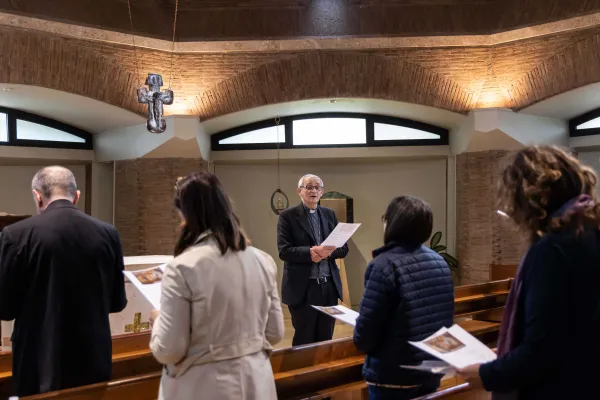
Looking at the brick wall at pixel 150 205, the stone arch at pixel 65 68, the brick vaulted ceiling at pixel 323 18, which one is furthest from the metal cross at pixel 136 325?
the brick vaulted ceiling at pixel 323 18

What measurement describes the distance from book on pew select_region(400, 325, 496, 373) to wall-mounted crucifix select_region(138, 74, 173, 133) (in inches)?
158

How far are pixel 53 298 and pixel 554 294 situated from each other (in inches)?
70.0

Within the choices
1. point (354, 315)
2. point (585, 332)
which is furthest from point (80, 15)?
point (585, 332)

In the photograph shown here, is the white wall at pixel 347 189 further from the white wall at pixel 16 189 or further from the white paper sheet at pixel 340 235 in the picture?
the white paper sheet at pixel 340 235

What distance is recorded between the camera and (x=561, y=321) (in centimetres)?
142

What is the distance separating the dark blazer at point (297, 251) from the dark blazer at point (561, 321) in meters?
2.39

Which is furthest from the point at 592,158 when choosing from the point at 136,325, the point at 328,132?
the point at 136,325

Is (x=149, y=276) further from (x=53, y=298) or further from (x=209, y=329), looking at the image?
(x=209, y=329)

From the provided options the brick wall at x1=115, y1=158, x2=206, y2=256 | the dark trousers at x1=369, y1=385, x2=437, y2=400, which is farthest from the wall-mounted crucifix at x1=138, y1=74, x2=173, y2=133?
the dark trousers at x1=369, y1=385, x2=437, y2=400

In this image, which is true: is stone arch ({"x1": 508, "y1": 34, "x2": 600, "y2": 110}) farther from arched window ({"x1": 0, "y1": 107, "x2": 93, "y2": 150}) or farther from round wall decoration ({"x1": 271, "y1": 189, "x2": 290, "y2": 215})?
arched window ({"x1": 0, "y1": 107, "x2": 93, "y2": 150})

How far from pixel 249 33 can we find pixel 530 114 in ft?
10.4

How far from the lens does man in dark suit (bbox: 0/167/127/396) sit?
7.50 feet

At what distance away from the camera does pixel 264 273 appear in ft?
6.48

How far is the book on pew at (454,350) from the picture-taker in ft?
5.52
